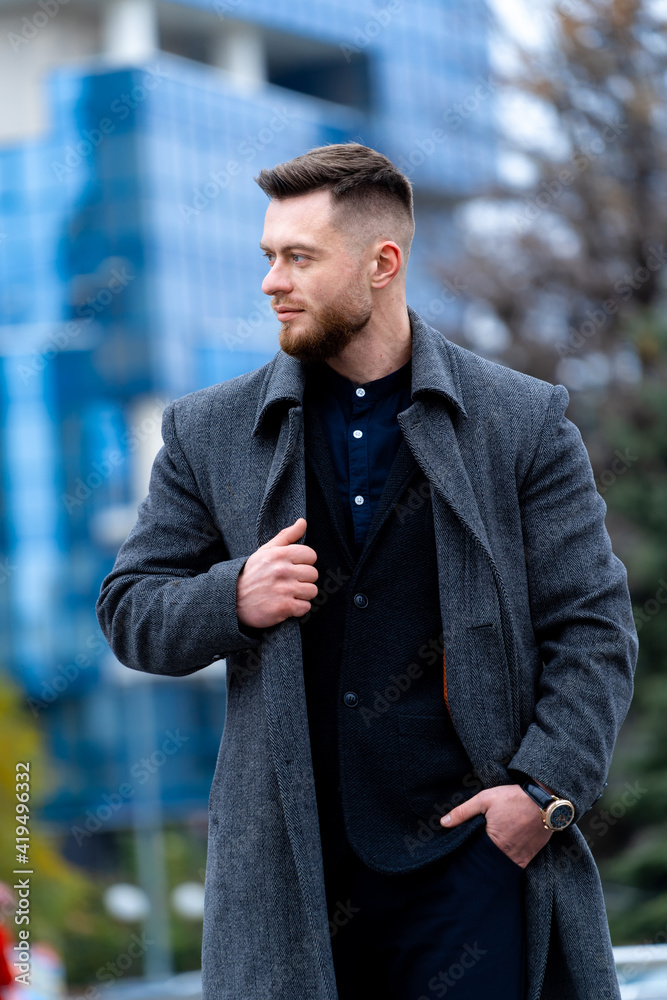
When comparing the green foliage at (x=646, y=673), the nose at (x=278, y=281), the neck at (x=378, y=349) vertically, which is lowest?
the green foliage at (x=646, y=673)

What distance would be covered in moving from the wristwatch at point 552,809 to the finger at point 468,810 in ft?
0.31

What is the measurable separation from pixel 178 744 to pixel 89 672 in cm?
377

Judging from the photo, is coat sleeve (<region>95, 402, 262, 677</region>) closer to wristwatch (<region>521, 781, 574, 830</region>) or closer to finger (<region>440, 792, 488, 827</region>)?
finger (<region>440, 792, 488, 827</region>)

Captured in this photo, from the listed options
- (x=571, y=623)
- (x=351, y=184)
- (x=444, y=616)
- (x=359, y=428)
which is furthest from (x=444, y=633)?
(x=351, y=184)

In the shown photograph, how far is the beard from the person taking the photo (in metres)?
2.61

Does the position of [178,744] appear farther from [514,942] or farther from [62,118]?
[514,942]

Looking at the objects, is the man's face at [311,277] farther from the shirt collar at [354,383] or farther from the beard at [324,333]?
the shirt collar at [354,383]

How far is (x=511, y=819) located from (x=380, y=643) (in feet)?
1.39

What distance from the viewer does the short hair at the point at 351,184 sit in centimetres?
262

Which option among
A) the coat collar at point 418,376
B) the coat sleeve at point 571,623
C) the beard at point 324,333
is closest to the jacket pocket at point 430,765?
the coat sleeve at point 571,623

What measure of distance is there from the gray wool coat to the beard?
0.09 m

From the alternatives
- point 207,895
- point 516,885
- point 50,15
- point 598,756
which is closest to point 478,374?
point 598,756

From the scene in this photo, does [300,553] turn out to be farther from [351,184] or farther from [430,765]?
[351,184]

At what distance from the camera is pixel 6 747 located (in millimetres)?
16156
